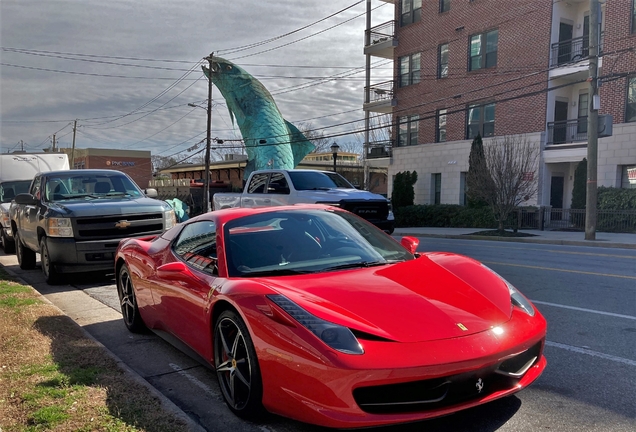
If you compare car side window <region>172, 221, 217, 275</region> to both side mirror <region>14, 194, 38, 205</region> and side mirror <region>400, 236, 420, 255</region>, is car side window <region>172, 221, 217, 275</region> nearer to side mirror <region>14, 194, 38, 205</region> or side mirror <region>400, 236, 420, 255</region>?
side mirror <region>400, 236, 420, 255</region>

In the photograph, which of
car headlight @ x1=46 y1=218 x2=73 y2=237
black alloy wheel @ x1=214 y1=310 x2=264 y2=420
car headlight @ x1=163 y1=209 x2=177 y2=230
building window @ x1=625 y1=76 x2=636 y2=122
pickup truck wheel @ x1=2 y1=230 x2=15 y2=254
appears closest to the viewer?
black alloy wheel @ x1=214 y1=310 x2=264 y2=420

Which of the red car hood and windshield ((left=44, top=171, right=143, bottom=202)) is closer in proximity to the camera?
the red car hood

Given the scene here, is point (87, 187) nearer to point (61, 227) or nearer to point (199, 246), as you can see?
point (61, 227)

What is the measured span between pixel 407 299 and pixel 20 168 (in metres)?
15.6

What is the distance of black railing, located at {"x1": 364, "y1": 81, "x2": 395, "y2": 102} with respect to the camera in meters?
33.8

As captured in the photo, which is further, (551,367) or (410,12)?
(410,12)

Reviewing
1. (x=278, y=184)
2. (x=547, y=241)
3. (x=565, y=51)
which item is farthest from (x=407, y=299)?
(x=565, y=51)

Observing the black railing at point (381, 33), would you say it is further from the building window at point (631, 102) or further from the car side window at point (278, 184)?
the car side window at point (278, 184)

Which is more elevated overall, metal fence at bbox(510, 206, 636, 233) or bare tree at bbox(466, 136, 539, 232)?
bare tree at bbox(466, 136, 539, 232)

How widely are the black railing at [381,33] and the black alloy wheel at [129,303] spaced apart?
30649 millimetres

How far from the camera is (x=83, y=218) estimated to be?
8.38m

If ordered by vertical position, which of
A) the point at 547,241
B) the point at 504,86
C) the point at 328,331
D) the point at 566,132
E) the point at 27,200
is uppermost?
the point at 504,86

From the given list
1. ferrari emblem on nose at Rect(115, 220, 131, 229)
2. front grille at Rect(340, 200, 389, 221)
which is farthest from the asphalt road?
front grille at Rect(340, 200, 389, 221)

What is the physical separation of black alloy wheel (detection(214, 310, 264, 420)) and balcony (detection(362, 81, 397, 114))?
30.9 meters
